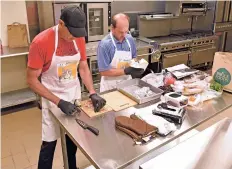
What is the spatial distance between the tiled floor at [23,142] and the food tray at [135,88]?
923 millimetres

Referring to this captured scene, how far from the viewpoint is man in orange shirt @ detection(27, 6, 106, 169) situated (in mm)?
1431

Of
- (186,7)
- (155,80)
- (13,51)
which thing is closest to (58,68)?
(155,80)

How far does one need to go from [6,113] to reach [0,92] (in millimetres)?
318

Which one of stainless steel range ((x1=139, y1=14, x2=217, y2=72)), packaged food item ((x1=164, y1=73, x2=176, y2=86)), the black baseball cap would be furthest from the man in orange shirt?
stainless steel range ((x1=139, y1=14, x2=217, y2=72))

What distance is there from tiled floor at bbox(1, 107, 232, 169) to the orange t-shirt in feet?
3.58

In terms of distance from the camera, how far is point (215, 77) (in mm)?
1790

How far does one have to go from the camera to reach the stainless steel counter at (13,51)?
2.72 metres

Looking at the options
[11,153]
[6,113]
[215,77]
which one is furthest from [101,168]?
[6,113]

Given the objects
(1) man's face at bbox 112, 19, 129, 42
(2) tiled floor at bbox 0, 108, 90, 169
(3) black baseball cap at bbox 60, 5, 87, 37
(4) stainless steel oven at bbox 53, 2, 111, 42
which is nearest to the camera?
(3) black baseball cap at bbox 60, 5, 87, 37

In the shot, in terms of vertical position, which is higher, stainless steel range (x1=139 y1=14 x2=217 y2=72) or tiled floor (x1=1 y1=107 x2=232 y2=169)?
stainless steel range (x1=139 y1=14 x2=217 y2=72)

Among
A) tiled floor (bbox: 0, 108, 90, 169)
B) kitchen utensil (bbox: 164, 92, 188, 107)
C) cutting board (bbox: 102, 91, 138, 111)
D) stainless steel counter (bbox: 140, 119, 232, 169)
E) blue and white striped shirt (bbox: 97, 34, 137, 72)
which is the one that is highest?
blue and white striped shirt (bbox: 97, 34, 137, 72)

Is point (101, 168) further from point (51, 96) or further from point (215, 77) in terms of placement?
point (215, 77)

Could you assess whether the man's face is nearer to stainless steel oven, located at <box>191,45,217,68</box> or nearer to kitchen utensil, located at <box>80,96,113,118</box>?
kitchen utensil, located at <box>80,96,113,118</box>

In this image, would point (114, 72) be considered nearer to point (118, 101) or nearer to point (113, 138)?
point (118, 101)
